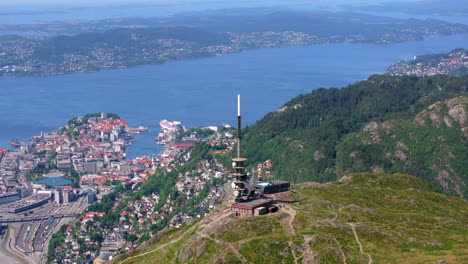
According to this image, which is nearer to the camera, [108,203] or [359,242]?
[359,242]

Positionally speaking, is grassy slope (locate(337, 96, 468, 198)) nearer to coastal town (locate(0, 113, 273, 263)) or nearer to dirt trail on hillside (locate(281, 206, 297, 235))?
coastal town (locate(0, 113, 273, 263))

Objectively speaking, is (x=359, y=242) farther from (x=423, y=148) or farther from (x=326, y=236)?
(x=423, y=148)

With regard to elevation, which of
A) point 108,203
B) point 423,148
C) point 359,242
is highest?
point 359,242

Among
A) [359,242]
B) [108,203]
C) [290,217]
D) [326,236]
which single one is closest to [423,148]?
[108,203]

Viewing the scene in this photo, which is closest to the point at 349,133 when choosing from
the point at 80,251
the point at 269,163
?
the point at 269,163

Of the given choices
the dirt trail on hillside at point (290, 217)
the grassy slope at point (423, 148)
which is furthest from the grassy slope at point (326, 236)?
the grassy slope at point (423, 148)

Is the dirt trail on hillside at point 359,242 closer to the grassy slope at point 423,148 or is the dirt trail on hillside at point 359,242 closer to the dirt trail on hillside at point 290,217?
the dirt trail on hillside at point 290,217

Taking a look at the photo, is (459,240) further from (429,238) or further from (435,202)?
(435,202)

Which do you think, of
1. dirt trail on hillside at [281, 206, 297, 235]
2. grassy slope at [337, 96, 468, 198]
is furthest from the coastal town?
dirt trail on hillside at [281, 206, 297, 235]

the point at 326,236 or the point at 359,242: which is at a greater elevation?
the point at 326,236

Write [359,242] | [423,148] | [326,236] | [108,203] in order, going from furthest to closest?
[108,203], [423,148], [326,236], [359,242]
